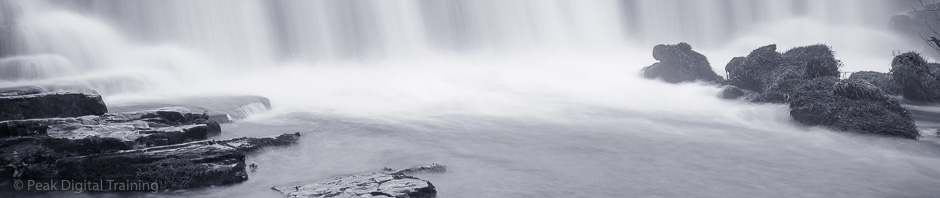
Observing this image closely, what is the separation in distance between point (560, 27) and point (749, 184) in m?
29.1

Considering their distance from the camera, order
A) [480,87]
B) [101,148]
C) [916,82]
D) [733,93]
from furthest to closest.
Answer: [480,87] < [733,93] < [916,82] < [101,148]

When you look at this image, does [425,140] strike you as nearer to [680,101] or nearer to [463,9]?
[680,101]

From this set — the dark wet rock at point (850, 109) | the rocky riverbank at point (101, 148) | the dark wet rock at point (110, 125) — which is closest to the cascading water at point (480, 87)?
the rocky riverbank at point (101, 148)

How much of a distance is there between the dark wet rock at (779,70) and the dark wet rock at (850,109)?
1.47 m

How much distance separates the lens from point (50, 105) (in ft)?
38.9

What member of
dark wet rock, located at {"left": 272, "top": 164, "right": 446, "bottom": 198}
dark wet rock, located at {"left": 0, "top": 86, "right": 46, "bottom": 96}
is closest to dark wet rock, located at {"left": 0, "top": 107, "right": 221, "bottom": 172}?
dark wet rock, located at {"left": 272, "top": 164, "right": 446, "bottom": 198}

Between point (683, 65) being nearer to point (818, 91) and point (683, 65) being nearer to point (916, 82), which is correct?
point (916, 82)

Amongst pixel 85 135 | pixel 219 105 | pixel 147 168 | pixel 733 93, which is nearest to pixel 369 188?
pixel 147 168

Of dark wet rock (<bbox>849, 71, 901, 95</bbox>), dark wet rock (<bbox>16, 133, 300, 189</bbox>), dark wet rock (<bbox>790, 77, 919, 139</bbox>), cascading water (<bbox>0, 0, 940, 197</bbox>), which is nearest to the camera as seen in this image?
dark wet rock (<bbox>16, 133, 300, 189</bbox>)

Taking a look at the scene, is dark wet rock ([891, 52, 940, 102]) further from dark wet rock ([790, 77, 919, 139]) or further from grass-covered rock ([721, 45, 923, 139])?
dark wet rock ([790, 77, 919, 139])

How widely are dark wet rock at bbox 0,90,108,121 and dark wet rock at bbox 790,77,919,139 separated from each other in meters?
17.2

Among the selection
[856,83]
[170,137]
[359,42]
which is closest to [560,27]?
[359,42]

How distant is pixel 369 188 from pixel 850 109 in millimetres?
13904

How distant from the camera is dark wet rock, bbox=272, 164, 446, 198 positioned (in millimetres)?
9578
